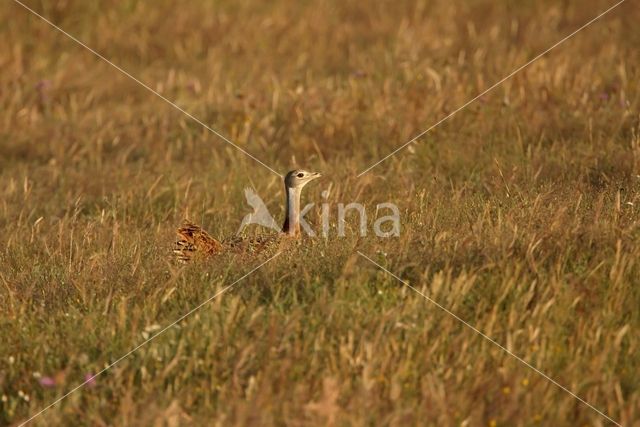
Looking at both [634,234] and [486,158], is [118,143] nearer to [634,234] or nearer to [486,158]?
[486,158]

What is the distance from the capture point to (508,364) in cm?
443

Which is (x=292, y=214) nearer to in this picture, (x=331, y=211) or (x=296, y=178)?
(x=296, y=178)

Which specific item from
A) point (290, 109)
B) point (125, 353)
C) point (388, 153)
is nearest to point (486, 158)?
point (388, 153)

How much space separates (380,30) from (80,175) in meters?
4.06

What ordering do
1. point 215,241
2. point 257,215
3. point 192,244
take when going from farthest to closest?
point 257,215
point 215,241
point 192,244

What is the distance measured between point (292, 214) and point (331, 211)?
379 mm

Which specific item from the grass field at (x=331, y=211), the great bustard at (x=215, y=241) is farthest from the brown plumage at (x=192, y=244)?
the grass field at (x=331, y=211)

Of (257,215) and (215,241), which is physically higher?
(215,241)

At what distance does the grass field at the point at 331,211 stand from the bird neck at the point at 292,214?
30cm

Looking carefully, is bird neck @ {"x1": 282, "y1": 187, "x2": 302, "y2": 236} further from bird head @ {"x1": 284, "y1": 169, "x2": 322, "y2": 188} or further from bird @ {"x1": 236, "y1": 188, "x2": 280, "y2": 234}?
bird @ {"x1": 236, "y1": 188, "x2": 280, "y2": 234}

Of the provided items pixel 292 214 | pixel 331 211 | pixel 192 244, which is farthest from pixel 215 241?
pixel 331 211

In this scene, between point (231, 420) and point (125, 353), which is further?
point (125, 353)

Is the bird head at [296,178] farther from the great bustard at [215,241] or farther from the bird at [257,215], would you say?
the bird at [257,215]

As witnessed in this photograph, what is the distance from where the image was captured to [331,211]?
21.6 feet
